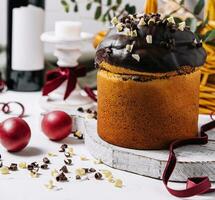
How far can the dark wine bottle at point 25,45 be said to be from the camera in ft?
4.95

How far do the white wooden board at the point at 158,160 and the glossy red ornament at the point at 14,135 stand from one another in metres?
0.13

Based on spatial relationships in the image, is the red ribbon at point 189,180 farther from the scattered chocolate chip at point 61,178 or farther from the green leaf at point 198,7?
the green leaf at point 198,7

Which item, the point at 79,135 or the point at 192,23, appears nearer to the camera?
the point at 79,135

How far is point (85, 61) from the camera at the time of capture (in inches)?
67.9

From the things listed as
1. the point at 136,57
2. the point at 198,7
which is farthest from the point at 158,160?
the point at 198,7

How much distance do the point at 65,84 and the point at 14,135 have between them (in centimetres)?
35

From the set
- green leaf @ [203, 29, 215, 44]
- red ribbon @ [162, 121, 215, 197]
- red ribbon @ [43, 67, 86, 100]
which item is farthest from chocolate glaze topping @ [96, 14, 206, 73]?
red ribbon @ [43, 67, 86, 100]

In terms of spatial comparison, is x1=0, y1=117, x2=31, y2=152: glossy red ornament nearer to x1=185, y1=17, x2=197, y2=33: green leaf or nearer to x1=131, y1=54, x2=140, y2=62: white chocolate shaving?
x1=131, y1=54, x2=140, y2=62: white chocolate shaving

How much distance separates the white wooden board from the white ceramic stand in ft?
1.03

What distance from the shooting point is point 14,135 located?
3.49 ft

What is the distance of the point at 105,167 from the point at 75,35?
0.44 metres

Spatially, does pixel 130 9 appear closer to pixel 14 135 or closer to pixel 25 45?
pixel 25 45

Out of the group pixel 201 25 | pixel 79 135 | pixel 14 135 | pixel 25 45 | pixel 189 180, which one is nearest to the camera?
pixel 189 180

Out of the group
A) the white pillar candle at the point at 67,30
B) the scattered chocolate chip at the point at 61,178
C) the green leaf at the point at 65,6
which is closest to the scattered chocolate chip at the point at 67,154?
the scattered chocolate chip at the point at 61,178
